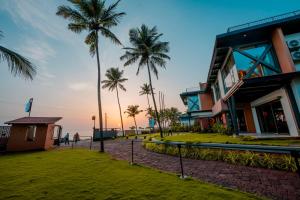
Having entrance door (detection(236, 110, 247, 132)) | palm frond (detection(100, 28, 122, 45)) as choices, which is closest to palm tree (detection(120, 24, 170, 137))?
palm frond (detection(100, 28, 122, 45))

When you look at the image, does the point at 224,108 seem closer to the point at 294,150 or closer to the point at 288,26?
the point at 288,26

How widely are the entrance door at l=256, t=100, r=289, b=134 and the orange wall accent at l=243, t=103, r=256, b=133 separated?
983mm

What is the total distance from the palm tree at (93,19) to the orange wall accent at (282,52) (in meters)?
13.1

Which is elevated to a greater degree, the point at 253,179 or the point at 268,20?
the point at 268,20

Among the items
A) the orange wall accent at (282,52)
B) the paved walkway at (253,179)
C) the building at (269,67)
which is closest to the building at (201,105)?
the building at (269,67)

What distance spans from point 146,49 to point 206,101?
14946 millimetres

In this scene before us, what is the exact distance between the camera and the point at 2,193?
3686 mm

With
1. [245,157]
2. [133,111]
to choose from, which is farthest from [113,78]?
[245,157]

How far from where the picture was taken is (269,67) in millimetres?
10414

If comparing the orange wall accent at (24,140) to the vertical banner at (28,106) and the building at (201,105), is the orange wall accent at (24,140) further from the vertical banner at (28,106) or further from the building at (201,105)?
the building at (201,105)

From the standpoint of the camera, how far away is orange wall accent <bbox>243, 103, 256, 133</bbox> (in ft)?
49.5

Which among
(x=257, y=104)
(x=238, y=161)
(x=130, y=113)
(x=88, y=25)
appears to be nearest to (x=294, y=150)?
(x=238, y=161)

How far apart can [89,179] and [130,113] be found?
1593 inches

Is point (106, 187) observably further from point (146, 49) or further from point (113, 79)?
point (113, 79)
